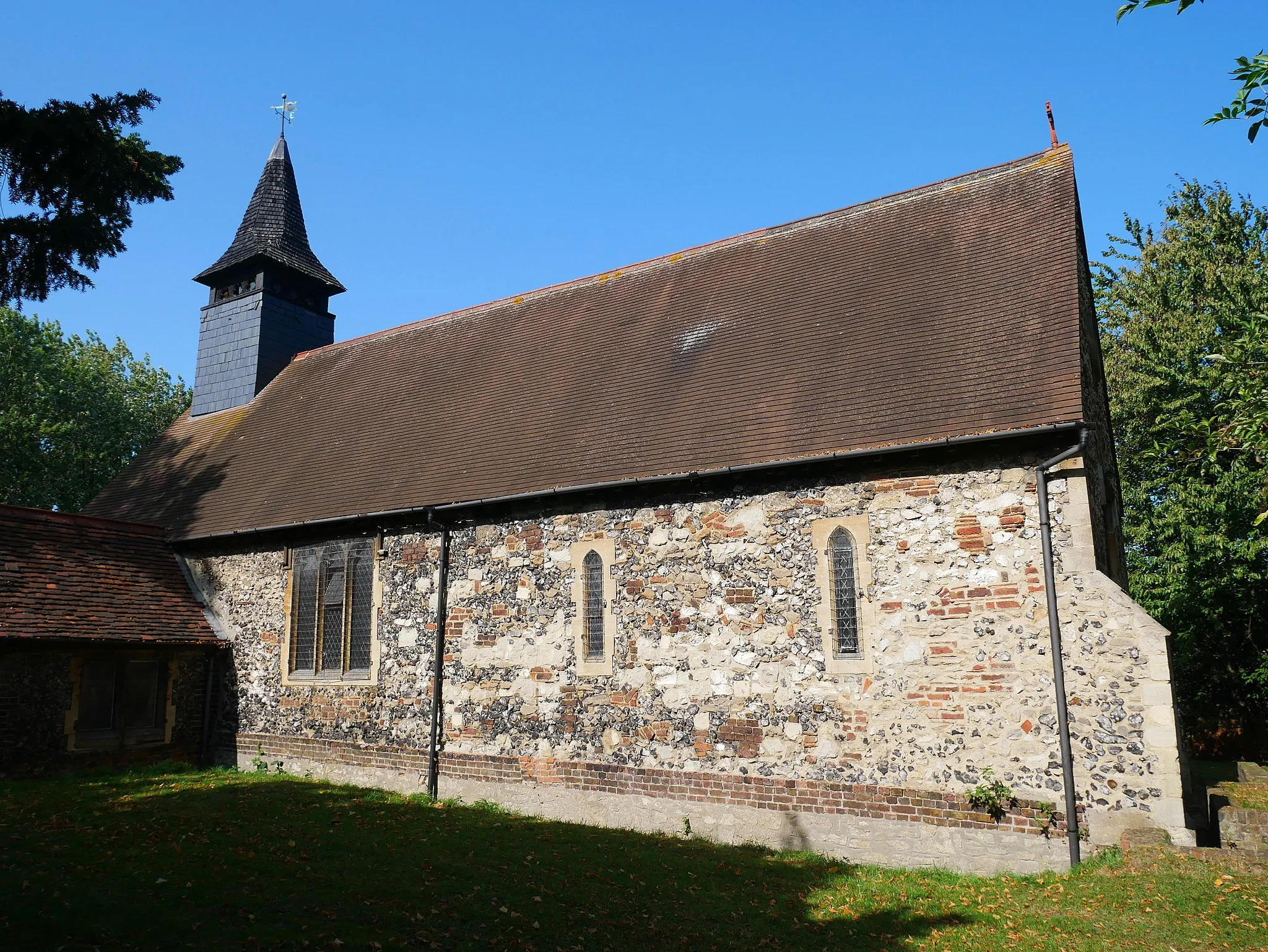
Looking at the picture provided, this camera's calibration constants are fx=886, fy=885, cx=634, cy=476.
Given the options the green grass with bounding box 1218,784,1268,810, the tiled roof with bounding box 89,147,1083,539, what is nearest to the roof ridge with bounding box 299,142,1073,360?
the tiled roof with bounding box 89,147,1083,539

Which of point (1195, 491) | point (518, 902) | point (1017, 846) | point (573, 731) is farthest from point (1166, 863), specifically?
point (1195, 491)

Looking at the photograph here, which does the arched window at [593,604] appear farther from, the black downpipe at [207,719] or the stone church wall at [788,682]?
the black downpipe at [207,719]

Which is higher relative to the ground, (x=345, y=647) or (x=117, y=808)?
(x=345, y=647)

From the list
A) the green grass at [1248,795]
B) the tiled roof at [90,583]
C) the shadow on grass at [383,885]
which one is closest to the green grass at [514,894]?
the shadow on grass at [383,885]

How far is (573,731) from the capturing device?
38.8 feet

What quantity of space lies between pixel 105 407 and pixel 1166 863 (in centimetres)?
3614

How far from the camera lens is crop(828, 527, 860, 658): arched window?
10320 mm

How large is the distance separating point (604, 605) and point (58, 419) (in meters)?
28.7

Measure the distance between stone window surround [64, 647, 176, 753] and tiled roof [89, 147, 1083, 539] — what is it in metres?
2.38

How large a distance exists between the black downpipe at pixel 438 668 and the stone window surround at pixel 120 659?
5354 millimetres

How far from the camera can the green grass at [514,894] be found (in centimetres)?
654

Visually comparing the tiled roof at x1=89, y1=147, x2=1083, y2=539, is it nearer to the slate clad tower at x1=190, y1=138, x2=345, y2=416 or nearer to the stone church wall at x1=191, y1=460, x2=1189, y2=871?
the stone church wall at x1=191, y1=460, x2=1189, y2=871

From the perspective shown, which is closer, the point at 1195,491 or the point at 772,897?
the point at 772,897

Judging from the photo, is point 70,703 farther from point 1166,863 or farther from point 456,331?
point 1166,863
